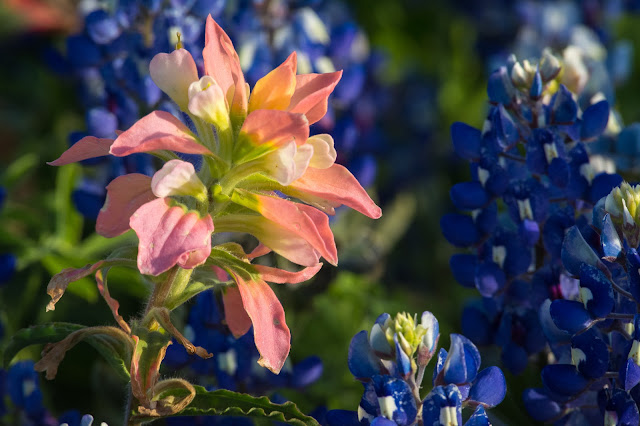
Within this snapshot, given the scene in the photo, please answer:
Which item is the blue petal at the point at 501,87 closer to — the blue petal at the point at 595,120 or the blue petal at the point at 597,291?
the blue petal at the point at 595,120

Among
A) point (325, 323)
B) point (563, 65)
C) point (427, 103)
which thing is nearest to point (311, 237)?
point (563, 65)

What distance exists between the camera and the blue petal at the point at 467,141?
0.69 meters

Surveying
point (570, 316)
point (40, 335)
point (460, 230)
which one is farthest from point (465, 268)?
point (40, 335)

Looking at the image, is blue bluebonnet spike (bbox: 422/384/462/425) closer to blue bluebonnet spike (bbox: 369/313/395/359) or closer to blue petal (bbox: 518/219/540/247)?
blue bluebonnet spike (bbox: 369/313/395/359)

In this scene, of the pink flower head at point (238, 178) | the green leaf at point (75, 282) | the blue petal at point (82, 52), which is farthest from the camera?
the blue petal at point (82, 52)

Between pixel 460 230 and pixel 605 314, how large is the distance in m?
0.16

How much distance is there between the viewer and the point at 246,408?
0.55 meters

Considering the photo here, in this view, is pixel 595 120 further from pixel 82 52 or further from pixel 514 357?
pixel 82 52

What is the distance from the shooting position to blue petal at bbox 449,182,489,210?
26.2 inches

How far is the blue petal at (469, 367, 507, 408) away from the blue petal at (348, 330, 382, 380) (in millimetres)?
69

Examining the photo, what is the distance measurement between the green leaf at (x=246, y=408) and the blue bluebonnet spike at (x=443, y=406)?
0.08m

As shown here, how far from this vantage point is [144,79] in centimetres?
87

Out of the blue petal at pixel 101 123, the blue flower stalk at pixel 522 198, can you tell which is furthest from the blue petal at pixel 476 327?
the blue petal at pixel 101 123

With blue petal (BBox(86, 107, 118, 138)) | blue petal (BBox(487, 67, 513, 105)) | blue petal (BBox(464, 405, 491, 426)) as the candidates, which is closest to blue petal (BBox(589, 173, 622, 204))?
blue petal (BBox(487, 67, 513, 105))
